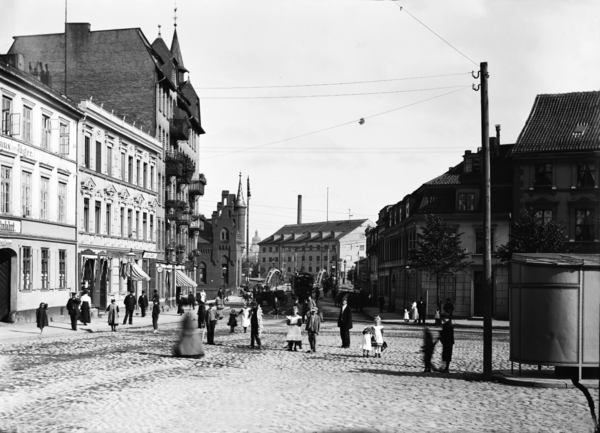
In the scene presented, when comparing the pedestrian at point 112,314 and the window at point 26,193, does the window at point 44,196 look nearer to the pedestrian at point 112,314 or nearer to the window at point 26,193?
the window at point 26,193

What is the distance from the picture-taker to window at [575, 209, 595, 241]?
48.6m

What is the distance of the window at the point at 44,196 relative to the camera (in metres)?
38.0

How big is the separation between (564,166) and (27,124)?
104 feet

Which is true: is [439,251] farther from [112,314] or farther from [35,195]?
[35,195]

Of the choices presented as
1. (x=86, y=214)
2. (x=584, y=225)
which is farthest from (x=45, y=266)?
(x=584, y=225)

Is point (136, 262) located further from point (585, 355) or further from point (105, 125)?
point (585, 355)

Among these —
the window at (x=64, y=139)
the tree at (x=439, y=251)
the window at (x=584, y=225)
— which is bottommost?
the tree at (x=439, y=251)

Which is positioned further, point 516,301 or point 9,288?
point 9,288

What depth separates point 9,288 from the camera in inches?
1373

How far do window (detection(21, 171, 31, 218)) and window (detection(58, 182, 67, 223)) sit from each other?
152 inches

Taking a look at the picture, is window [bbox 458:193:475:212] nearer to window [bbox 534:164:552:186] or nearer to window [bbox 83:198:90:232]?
A: window [bbox 534:164:552:186]

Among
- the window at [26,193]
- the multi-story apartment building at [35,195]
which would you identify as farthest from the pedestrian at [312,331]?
the window at [26,193]

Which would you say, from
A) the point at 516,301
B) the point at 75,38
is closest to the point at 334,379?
the point at 516,301

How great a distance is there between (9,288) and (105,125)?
14668mm
